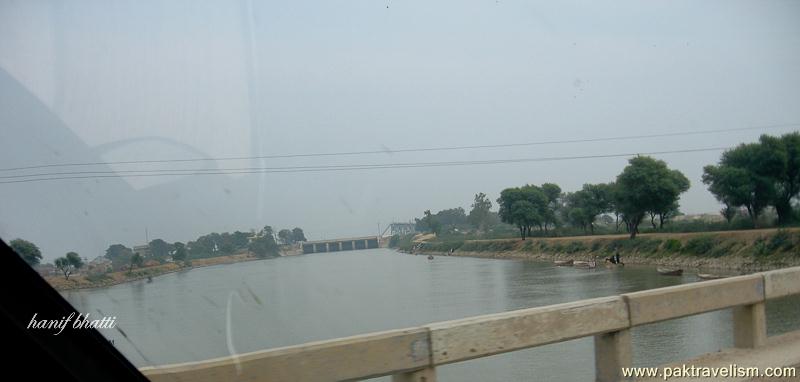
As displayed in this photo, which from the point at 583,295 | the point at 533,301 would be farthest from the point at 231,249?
the point at 583,295

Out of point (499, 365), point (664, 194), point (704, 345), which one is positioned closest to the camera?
point (499, 365)

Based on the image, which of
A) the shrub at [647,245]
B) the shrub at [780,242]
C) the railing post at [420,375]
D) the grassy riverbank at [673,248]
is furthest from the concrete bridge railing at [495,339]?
the shrub at [647,245]

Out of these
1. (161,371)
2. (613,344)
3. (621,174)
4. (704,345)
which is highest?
Answer: (621,174)

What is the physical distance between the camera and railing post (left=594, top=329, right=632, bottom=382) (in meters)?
5.79

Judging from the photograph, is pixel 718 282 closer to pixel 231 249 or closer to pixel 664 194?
pixel 231 249

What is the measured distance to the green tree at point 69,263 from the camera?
19.7 feet

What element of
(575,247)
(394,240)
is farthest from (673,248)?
(394,240)

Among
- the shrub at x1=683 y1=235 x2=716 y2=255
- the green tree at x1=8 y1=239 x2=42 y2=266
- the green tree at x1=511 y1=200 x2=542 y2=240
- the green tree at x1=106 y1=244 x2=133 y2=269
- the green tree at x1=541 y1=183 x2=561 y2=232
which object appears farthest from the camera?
the green tree at x1=541 y1=183 x2=561 y2=232

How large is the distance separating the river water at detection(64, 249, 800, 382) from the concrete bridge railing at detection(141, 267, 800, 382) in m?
0.87

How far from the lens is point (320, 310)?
18297 mm

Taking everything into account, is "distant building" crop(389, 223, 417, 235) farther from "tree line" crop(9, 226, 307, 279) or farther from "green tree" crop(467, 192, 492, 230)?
"tree line" crop(9, 226, 307, 279)

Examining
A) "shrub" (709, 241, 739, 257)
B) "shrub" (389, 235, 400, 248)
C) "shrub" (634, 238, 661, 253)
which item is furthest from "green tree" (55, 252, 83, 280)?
"shrub" (389, 235, 400, 248)

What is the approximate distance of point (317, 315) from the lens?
56.8 ft

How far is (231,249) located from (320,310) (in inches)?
275
